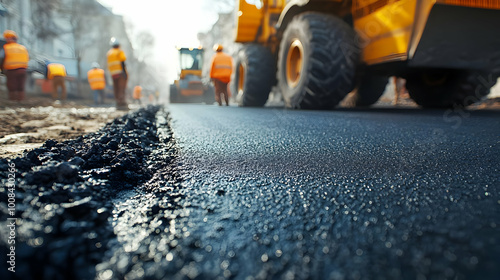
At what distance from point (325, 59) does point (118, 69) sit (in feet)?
16.4

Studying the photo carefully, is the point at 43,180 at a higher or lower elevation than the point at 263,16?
lower

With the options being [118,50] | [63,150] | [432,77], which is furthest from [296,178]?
[118,50]

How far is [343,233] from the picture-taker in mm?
570

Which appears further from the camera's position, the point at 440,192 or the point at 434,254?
the point at 440,192

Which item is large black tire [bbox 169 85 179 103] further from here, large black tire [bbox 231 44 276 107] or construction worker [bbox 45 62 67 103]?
large black tire [bbox 231 44 276 107]

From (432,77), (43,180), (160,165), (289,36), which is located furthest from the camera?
(432,77)

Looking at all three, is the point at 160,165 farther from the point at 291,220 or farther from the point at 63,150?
the point at 291,220

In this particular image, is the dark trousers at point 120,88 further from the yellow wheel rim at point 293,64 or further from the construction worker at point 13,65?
the yellow wheel rim at point 293,64

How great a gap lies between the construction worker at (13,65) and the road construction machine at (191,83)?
18.8 ft

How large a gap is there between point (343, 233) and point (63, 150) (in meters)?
1.08

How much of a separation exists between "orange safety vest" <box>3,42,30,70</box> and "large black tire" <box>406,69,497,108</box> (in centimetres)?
792

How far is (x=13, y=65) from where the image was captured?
6.56 m

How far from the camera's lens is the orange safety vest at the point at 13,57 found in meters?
6.50

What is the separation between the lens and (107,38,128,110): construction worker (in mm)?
6363
